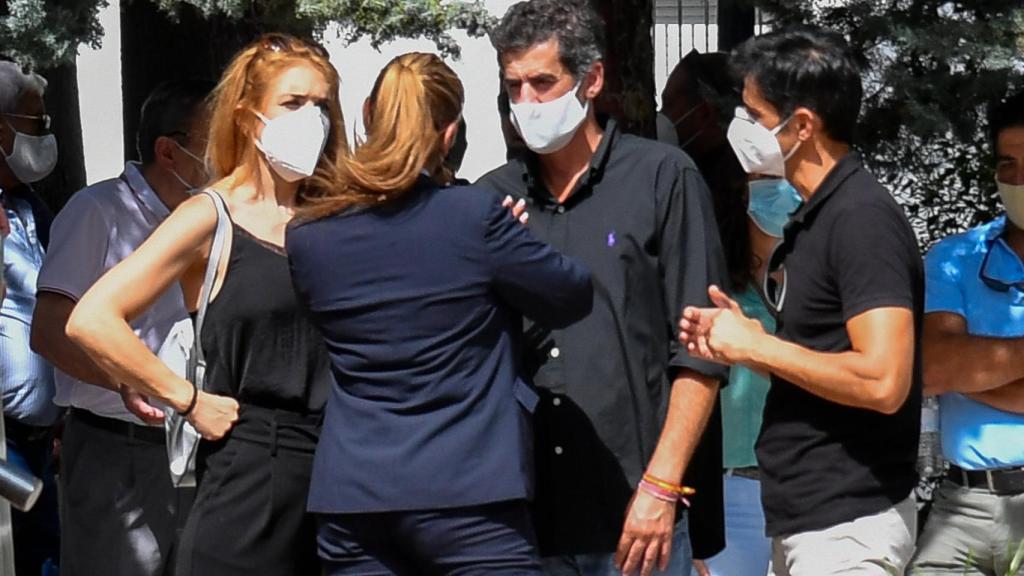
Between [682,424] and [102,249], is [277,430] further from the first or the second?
[102,249]

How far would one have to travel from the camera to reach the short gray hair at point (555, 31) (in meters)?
3.30

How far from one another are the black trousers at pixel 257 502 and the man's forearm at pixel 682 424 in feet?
2.35

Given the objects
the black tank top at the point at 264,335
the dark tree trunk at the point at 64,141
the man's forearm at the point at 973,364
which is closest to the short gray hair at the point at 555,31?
the black tank top at the point at 264,335

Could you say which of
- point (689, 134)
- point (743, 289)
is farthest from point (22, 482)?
point (689, 134)

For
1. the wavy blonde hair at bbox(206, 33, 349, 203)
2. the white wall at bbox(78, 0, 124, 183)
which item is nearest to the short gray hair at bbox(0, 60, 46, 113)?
the wavy blonde hair at bbox(206, 33, 349, 203)

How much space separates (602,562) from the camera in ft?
10.7

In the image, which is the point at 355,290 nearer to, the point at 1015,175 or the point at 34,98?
the point at 1015,175

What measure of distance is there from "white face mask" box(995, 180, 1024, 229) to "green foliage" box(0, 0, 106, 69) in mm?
2210

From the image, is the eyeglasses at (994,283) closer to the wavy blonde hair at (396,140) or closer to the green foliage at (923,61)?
the green foliage at (923,61)

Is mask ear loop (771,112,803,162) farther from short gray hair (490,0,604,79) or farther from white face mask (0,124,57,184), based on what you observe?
white face mask (0,124,57,184)

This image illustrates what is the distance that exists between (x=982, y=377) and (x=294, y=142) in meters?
1.70

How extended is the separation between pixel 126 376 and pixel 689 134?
2.23 meters

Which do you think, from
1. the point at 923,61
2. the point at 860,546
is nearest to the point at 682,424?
the point at 860,546

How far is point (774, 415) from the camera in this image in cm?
328
